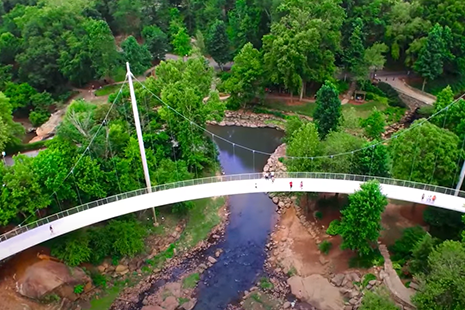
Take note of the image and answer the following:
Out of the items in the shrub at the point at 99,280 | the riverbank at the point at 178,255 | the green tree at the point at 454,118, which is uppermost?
the green tree at the point at 454,118

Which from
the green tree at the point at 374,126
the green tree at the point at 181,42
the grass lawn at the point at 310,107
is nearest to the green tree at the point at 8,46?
the green tree at the point at 181,42

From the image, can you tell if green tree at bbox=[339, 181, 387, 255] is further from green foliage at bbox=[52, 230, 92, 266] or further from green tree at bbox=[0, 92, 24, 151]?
green tree at bbox=[0, 92, 24, 151]

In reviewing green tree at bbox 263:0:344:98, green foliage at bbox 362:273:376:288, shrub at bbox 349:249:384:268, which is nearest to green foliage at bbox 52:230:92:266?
Answer: shrub at bbox 349:249:384:268

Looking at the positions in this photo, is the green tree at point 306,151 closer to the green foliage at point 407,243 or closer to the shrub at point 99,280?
the green foliage at point 407,243

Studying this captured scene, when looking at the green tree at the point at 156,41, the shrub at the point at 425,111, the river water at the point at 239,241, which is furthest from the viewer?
the green tree at the point at 156,41

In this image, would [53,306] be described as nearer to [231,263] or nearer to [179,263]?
[179,263]

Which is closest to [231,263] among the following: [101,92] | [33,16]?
[101,92]
